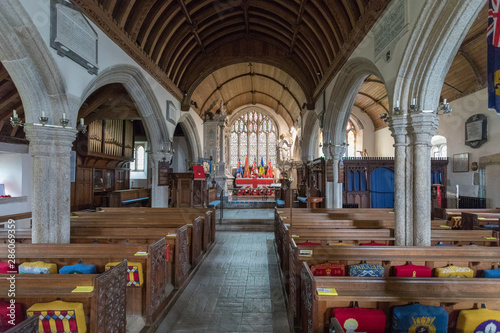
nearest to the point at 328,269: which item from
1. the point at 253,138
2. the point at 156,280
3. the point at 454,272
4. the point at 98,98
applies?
the point at 454,272

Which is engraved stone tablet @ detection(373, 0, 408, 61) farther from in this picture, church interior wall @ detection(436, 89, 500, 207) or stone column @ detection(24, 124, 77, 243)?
stone column @ detection(24, 124, 77, 243)

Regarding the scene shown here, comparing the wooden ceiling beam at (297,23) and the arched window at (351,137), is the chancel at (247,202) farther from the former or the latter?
the arched window at (351,137)

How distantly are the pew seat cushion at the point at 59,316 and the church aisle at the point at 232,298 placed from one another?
1.00 m

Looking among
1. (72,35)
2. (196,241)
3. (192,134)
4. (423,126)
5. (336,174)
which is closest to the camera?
(423,126)

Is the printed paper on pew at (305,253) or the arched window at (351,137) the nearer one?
the printed paper on pew at (305,253)

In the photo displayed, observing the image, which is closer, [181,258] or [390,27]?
[181,258]

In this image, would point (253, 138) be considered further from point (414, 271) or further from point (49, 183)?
point (414, 271)

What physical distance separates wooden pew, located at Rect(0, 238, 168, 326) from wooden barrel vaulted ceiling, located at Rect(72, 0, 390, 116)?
11.6 ft

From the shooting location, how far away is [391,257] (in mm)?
2617

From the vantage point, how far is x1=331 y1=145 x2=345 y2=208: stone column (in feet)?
24.8

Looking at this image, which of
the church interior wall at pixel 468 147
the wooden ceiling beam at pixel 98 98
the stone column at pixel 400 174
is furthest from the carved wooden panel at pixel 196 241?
the church interior wall at pixel 468 147

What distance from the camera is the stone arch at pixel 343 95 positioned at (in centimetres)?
567

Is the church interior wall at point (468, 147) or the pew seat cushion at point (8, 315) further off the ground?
the church interior wall at point (468, 147)

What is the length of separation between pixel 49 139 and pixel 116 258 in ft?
7.54
